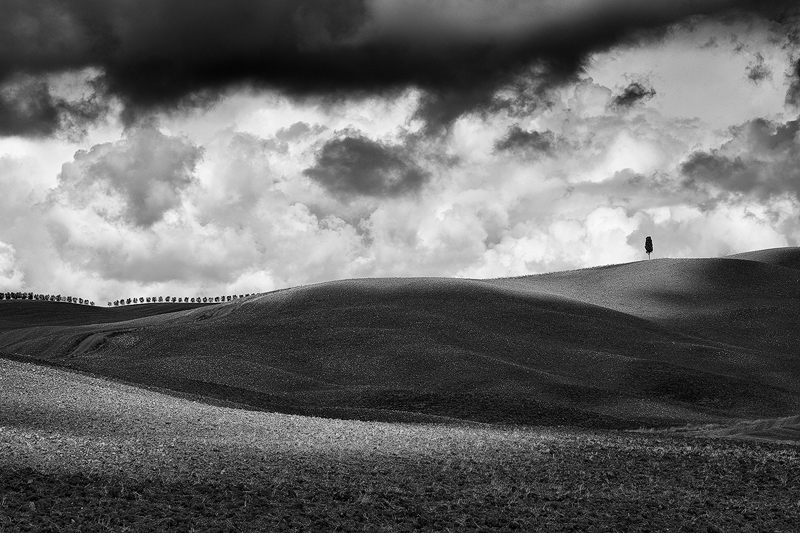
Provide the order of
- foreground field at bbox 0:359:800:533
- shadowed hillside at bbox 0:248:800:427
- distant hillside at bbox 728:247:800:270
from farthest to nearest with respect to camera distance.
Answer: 1. distant hillside at bbox 728:247:800:270
2. shadowed hillside at bbox 0:248:800:427
3. foreground field at bbox 0:359:800:533

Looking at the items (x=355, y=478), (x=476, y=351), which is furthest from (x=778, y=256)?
(x=355, y=478)

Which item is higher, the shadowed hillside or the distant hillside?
the distant hillside

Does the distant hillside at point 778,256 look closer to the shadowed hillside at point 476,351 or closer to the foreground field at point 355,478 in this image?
the shadowed hillside at point 476,351

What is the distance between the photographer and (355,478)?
20.9 metres

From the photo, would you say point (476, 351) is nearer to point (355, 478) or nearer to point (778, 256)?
point (355, 478)

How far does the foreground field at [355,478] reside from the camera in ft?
57.3

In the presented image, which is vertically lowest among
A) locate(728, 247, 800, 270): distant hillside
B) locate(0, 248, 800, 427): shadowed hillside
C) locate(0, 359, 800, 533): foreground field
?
locate(0, 359, 800, 533): foreground field

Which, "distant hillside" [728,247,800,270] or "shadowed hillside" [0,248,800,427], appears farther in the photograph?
"distant hillside" [728,247,800,270]

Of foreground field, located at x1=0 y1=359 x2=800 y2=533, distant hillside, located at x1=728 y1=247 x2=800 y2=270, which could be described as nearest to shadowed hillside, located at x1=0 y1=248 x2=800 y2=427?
foreground field, located at x1=0 y1=359 x2=800 y2=533

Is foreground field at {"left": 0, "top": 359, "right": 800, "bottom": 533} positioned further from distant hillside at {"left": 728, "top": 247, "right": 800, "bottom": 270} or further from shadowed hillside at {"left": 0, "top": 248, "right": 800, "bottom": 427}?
distant hillside at {"left": 728, "top": 247, "right": 800, "bottom": 270}

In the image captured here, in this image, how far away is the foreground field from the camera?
57.3 ft

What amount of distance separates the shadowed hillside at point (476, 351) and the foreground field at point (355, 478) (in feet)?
46.9

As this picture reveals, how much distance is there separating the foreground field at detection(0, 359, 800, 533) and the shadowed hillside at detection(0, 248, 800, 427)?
14.3 meters

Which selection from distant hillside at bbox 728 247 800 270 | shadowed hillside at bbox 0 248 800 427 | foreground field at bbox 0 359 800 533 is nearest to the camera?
foreground field at bbox 0 359 800 533
